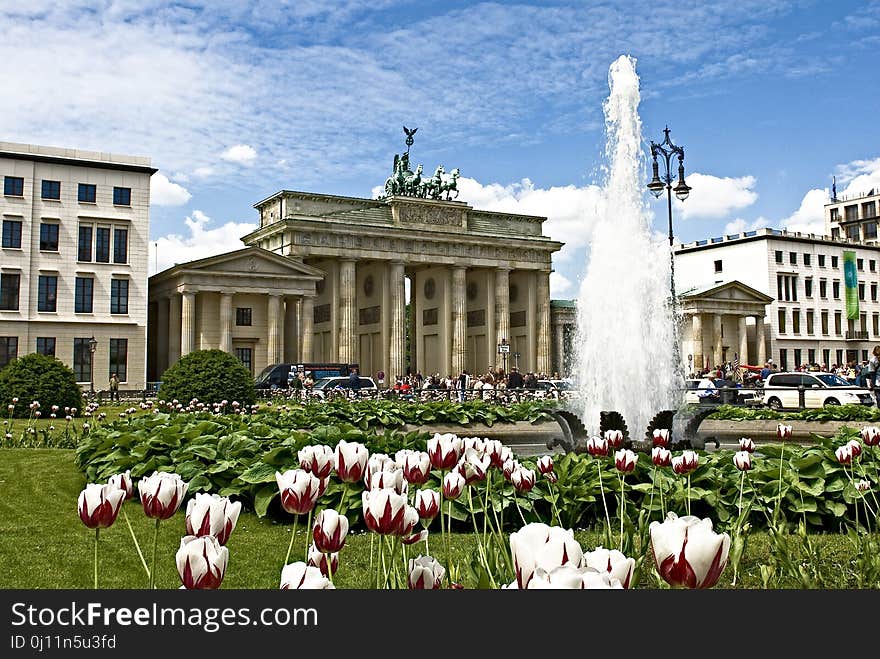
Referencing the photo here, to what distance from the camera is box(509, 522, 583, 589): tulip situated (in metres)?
1.95

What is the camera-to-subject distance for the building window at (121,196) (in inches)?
2239

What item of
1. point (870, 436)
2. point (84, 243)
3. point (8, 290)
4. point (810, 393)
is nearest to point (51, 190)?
point (84, 243)

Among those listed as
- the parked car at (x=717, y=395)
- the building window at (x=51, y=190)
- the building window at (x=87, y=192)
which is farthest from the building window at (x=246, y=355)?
the parked car at (x=717, y=395)

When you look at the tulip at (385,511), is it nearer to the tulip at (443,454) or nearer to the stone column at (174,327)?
the tulip at (443,454)

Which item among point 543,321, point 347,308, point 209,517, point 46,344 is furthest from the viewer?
point 543,321

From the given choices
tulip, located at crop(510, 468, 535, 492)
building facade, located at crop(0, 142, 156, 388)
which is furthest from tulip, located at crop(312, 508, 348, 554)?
building facade, located at crop(0, 142, 156, 388)

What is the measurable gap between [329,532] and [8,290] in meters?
58.4

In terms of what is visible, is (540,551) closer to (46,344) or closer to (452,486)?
(452,486)

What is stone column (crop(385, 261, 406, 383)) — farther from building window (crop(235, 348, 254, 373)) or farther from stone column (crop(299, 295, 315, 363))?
building window (crop(235, 348, 254, 373))

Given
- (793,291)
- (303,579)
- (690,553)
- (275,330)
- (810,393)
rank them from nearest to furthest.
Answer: (690,553)
(303,579)
(810,393)
(275,330)
(793,291)

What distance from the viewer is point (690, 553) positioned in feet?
6.29

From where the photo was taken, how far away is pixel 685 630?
1.88 m

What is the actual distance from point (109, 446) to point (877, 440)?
32.8 feet

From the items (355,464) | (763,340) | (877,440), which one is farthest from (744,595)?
(763,340)
